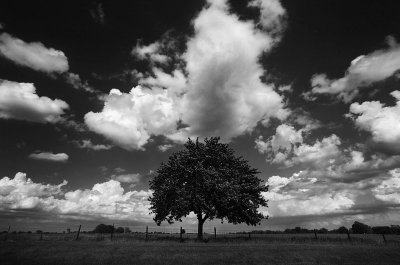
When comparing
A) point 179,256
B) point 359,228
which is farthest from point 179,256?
point 359,228

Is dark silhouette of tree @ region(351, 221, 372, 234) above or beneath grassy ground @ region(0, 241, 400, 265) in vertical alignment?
above

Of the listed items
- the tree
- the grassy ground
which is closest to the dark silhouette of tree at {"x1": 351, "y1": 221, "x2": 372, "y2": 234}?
the tree

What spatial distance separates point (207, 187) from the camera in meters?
41.1

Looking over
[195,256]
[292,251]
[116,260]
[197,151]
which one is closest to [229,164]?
[197,151]

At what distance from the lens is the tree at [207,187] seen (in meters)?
40.9

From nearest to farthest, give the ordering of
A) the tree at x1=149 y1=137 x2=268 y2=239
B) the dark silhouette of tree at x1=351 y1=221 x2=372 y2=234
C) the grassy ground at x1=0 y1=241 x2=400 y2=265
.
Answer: the grassy ground at x1=0 y1=241 x2=400 y2=265
the tree at x1=149 y1=137 x2=268 y2=239
the dark silhouette of tree at x1=351 y1=221 x2=372 y2=234

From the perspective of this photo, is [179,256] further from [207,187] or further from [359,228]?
[359,228]

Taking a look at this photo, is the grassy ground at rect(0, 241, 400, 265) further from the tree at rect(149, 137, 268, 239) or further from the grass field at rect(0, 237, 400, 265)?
the tree at rect(149, 137, 268, 239)

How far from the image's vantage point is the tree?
134 feet

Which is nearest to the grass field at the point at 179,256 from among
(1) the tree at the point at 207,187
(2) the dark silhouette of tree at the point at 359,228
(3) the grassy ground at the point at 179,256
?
(3) the grassy ground at the point at 179,256

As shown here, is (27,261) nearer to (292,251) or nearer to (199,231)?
(292,251)

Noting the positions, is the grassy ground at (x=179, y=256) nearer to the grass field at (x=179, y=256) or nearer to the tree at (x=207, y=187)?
the grass field at (x=179, y=256)

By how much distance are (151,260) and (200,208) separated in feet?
64.3

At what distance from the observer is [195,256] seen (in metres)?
24.2
